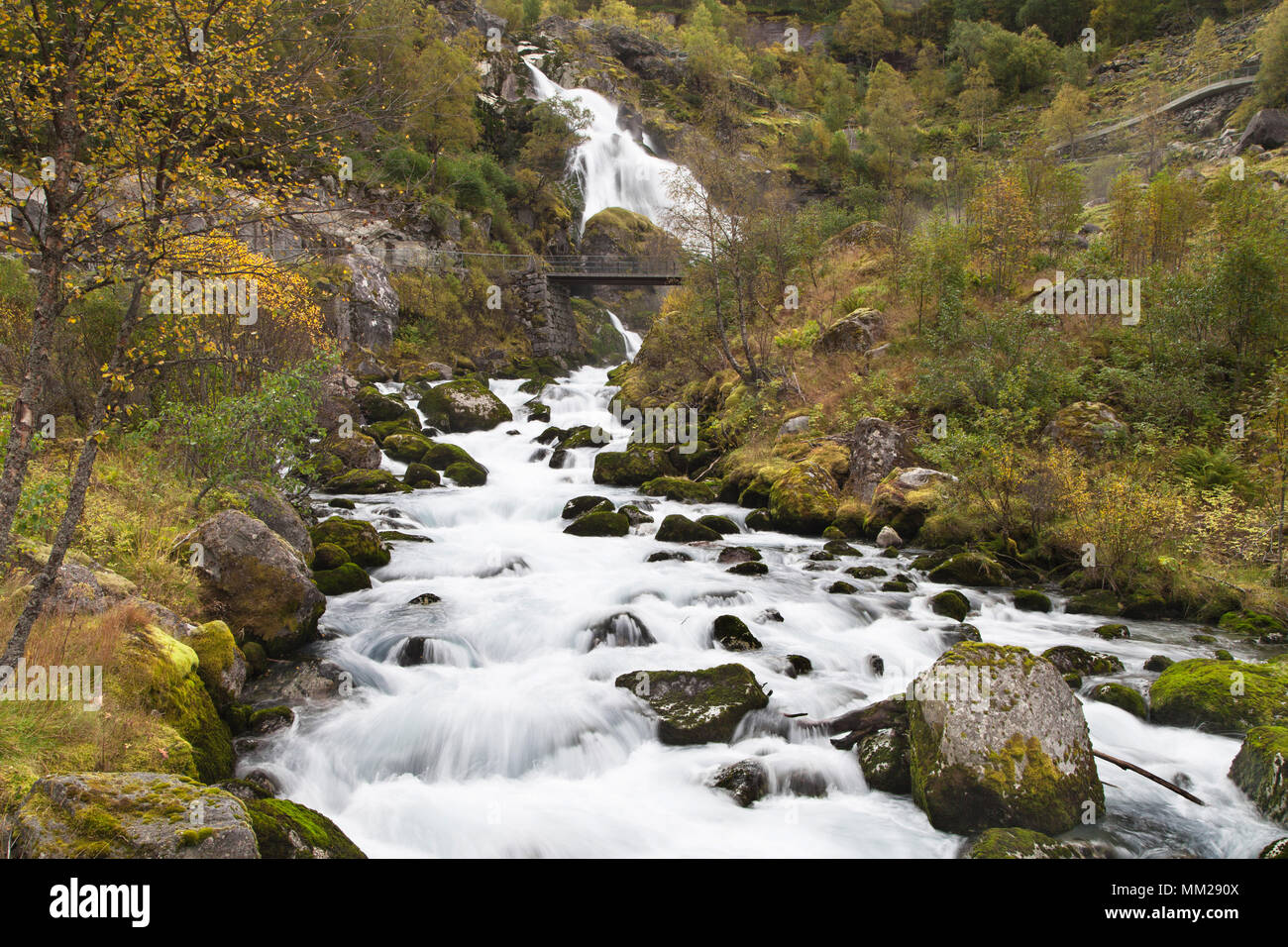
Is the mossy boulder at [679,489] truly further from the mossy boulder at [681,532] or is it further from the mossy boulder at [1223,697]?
the mossy boulder at [1223,697]

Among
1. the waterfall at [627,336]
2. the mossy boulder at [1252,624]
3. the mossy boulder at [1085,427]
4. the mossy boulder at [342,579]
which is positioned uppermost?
the waterfall at [627,336]

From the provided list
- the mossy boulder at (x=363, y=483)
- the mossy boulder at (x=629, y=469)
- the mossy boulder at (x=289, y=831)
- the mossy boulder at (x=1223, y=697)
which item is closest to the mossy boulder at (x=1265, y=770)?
the mossy boulder at (x=1223, y=697)

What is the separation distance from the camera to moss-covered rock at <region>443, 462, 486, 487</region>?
20.6 meters

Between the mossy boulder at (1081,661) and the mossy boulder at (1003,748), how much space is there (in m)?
3.02

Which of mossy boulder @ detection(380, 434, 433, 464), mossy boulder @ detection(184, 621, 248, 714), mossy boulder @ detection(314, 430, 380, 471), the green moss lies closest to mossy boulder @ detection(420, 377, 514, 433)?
mossy boulder @ detection(380, 434, 433, 464)

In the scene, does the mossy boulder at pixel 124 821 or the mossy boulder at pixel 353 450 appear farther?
the mossy boulder at pixel 353 450

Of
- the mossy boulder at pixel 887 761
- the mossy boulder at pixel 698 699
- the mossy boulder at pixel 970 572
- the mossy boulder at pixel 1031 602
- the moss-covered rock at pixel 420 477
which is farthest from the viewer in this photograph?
the moss-covered rock at pixel 420 477

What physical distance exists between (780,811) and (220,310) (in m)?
11.1

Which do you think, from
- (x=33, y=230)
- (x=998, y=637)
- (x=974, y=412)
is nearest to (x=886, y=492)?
(x=974, y=412)

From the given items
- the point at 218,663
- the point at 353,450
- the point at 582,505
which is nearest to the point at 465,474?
the point at 353,450

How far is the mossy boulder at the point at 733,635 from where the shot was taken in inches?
399

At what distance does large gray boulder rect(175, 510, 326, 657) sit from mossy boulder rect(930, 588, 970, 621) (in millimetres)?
9410
